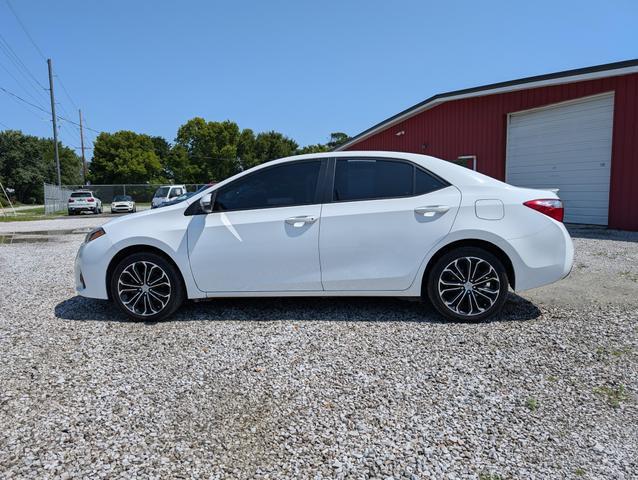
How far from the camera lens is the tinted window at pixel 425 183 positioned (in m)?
4.05

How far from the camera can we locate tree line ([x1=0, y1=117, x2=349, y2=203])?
2050 inches

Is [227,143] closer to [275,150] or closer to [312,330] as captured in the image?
[275,150]

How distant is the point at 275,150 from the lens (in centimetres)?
6481

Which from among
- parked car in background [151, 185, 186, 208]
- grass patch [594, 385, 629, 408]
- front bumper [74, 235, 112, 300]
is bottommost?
grass patch [594, 385, 629, 408]

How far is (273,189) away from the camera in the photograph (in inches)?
164

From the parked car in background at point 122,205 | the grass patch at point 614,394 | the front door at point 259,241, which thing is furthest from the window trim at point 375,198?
the parked car in background at point 122,205

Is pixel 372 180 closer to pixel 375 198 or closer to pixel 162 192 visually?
pixel 375 198

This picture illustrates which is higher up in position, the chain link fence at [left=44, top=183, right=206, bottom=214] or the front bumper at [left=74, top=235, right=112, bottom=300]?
the chain link fence at [left=44, top=183, right=206, bottom=214]

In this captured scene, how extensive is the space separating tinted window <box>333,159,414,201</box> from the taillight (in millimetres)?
1094

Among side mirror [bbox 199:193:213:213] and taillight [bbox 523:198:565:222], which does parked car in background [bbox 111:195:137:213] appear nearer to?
side mirror [bbox 199:193:213:213]

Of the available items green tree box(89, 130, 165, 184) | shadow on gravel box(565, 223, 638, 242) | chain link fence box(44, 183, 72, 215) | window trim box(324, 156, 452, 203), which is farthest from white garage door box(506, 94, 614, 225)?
green tree box(89, 130, 165, 184)

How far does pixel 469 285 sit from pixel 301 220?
1.65 metres

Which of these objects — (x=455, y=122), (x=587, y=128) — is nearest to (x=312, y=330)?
(x=587, y=128)

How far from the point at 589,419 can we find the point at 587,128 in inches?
427
